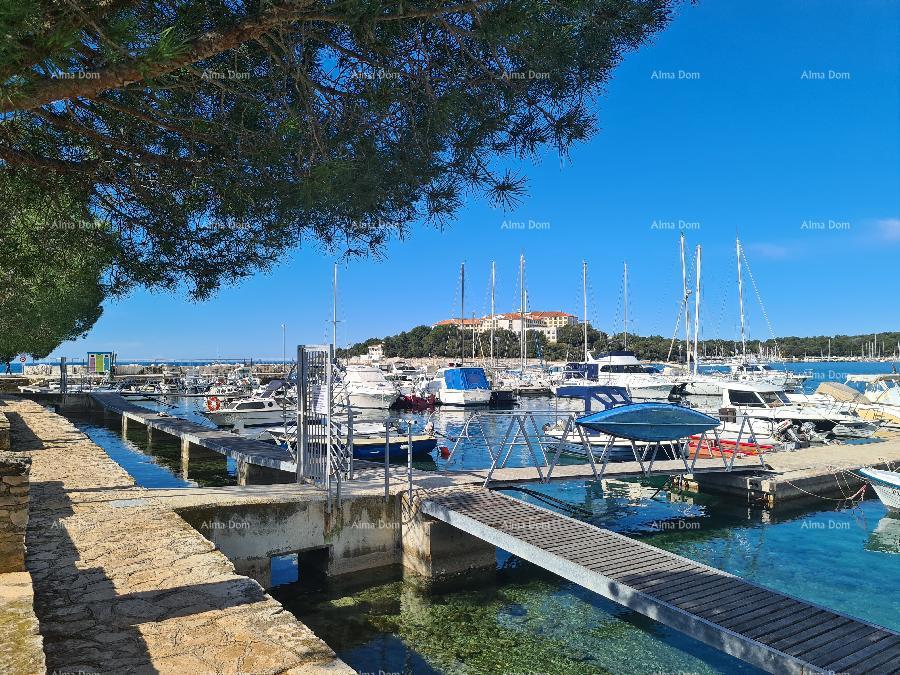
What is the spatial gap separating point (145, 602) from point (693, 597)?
5.36m

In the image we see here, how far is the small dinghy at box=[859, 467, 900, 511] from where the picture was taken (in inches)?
514

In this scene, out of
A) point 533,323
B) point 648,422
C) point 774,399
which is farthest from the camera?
point 533,323

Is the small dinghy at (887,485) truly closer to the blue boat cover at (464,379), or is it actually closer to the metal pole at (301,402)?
the metal pole at (301,402)

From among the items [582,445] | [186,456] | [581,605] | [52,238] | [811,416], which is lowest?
[581,605]

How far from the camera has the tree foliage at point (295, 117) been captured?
14.5ft

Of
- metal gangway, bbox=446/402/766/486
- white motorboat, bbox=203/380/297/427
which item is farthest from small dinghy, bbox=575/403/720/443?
white motorboat, bbox=203/380/297/427

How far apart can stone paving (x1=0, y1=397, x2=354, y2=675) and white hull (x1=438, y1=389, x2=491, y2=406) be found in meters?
34.2

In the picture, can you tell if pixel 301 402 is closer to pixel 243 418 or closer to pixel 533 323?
pixel 243 418

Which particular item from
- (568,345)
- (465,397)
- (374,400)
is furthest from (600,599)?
(568,345)

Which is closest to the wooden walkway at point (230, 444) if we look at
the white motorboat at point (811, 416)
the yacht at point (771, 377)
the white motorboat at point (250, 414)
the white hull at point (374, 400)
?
the white motorboat at point (250, 414)

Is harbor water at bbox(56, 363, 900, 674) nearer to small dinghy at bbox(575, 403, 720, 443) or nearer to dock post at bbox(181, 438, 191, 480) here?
small dinghy at bbox(575, 403, 720, 443)

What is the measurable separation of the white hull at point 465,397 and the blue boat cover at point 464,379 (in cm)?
67

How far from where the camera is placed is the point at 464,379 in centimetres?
4356

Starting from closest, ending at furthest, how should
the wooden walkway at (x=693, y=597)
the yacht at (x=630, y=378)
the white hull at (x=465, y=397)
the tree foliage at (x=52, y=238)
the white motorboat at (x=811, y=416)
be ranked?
the wooden walkway at (x=693, y=597), the tree foliage at (x=52, y=238), the white motorboat at (x=811, y=416), the yacht at (x=630, y=378), the white hull at (x=465, y=397)
